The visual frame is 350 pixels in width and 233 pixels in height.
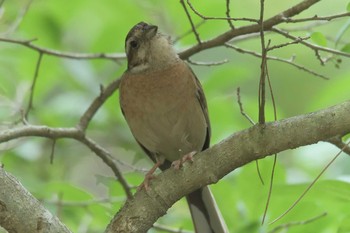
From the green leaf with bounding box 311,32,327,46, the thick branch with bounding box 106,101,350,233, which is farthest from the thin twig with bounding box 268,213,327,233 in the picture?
the green leaf with bounding box 311,32,327,46

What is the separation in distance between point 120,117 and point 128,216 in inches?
71.2

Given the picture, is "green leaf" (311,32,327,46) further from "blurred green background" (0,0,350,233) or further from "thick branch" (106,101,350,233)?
"thick branch" (106,101,350,233)

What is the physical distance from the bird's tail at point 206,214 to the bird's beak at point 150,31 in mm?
1108

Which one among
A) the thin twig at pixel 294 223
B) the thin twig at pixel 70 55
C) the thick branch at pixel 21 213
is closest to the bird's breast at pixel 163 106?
the thin twig at pixel 70 55

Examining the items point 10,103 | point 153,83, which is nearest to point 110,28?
point 153,83

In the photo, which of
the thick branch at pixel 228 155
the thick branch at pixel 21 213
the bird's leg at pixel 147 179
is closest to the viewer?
the thick branch at pixel 228 155

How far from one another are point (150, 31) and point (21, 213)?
1.87 m

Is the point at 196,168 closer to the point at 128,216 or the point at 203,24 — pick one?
the point at 128,216

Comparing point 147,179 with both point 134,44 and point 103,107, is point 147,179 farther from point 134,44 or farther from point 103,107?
point 103,107

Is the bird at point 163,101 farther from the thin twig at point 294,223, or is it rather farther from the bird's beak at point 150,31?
the thin twig at point 294,223

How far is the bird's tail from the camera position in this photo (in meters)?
4.45

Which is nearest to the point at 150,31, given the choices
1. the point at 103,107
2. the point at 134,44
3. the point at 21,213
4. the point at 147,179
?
the point at 134,44

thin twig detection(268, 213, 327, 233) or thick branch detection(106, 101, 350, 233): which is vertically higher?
thick branch detection(106, 101, 350, 233)

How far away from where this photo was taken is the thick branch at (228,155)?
3232 millimetres
